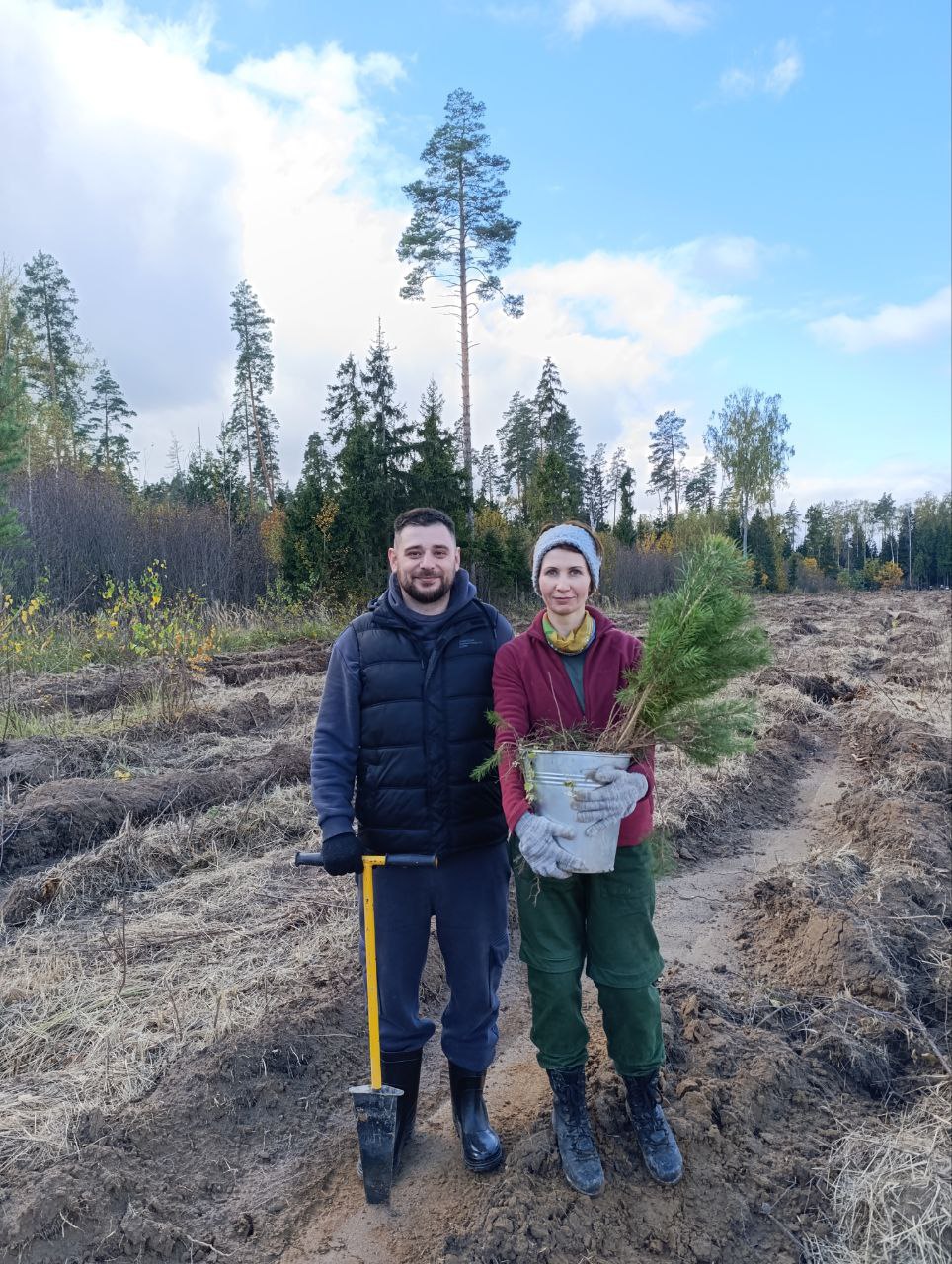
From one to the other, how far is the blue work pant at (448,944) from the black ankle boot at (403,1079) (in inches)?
1.3

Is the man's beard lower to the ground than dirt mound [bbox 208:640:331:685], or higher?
higher

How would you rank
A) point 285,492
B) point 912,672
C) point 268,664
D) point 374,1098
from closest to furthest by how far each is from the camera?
point 374,1098 < point 912,672 < point 268,664 < point 285,492

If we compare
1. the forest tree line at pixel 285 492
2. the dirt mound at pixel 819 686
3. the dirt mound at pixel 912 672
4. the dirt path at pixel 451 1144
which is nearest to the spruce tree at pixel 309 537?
the forest tree line at pixel 285 492

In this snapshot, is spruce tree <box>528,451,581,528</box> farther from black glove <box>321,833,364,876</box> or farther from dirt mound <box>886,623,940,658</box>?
black glove <box>321,833,364,876</box>

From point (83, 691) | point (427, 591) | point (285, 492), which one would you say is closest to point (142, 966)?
point (427, 591)

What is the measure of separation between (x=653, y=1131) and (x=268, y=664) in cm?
1058

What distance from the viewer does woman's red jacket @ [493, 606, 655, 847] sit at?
248 centimetres

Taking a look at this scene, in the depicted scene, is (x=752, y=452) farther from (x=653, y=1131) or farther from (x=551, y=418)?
(x=653, y=1131)

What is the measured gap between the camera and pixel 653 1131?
255 centimetres

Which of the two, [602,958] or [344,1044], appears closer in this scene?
[602,958]

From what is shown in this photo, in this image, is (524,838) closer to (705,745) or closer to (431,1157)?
(705,745)

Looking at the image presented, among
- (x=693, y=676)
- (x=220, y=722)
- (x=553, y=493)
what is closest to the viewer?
(x=693, y=676)

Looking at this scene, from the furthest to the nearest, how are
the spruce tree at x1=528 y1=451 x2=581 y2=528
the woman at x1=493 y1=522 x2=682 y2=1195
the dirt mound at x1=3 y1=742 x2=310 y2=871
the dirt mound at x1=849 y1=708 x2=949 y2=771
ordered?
the spruce tree at x1=528 y1=451 x2=581 y2=528
the dirt mound at x1=849 y1=708 x2=949 y2=771
the dirt mound at x1=3 y1=742 x2=310 y2=871
the woman at x1=493 y1=522 x2=682 y2=1195

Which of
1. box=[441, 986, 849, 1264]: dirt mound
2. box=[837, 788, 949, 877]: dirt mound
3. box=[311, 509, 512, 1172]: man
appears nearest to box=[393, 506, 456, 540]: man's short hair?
box=[311, 509, 512, 1172]: man
